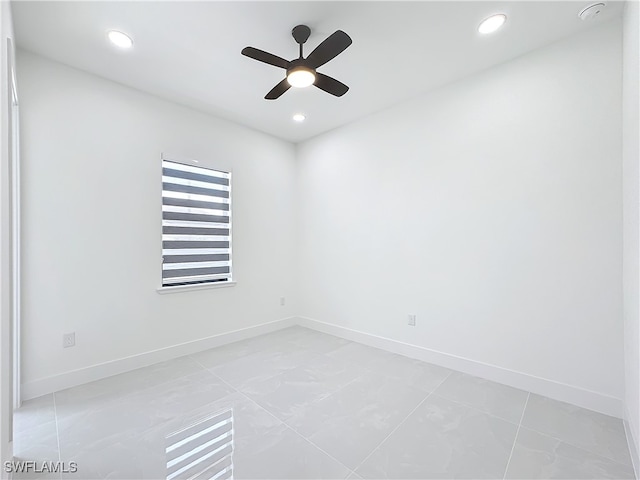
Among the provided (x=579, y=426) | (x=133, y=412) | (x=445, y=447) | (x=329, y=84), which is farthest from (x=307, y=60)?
(x=579, y=426)

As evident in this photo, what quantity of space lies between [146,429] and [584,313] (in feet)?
10.9

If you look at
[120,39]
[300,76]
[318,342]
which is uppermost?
[120,39]

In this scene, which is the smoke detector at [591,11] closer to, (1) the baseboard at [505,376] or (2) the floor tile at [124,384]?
(1) the baseboard at [505,376]

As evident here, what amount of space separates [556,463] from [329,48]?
293 centimetres

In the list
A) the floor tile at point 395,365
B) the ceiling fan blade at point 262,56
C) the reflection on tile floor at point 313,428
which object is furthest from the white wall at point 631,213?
the ceiling fan blade at point 262,56

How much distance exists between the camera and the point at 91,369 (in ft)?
8.75

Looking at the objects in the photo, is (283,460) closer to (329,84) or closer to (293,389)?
(293,389)

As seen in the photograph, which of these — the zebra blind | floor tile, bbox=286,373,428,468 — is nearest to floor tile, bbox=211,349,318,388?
floor tile, bbox=286,373,428,468

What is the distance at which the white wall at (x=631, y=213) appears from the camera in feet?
5.38

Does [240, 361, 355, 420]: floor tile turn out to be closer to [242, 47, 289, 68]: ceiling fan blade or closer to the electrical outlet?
the electrical outlet

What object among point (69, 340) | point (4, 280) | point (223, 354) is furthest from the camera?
point (223, 354)

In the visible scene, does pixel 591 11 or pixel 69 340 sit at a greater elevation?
pixel 591 11

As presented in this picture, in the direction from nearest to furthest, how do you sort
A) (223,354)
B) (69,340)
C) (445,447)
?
(445,447) < (69,340) < (223,354)

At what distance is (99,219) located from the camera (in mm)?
2762
